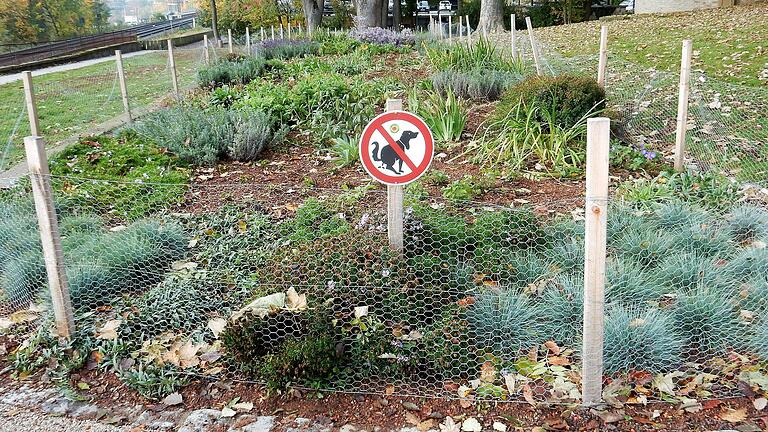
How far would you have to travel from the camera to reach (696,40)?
574 inches

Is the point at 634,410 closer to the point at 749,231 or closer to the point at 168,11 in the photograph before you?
the point at 749,231

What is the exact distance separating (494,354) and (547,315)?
1.27 feet

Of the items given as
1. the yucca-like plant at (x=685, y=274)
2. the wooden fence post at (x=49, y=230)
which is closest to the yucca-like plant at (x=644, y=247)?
the yucca-like plant at (x=685, y=274)

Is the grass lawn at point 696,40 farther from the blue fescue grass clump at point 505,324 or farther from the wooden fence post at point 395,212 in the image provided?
the wooden fence post at point 395,212

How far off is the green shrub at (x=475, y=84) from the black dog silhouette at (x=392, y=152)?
5624 millimetres

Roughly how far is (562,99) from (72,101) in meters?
10.3

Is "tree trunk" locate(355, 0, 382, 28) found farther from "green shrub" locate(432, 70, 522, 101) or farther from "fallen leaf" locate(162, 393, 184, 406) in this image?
→ "fallen leaf" locate(162, 393, 184, 406)

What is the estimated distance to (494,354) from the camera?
12.0 ft

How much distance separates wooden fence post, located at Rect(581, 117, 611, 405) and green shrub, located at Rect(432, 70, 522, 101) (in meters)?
6.22

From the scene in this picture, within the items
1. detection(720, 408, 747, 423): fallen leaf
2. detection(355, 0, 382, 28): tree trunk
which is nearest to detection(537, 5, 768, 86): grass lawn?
detection(355, 0, 382, 28): tree trunk

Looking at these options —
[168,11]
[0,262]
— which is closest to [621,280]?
[0,262]

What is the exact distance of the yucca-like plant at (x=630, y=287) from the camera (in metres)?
3.88

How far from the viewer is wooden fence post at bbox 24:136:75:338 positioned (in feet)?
12.4

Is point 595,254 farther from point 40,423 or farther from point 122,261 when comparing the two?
point 122,261
